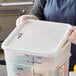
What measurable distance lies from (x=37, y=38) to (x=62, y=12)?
35 cm

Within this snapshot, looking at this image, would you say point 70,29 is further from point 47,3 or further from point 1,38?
point 1,38

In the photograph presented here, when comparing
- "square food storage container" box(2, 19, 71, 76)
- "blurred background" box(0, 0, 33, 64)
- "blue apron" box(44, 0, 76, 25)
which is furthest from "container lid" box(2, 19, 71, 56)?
"blurred background" box(0, 0, 33, 64)

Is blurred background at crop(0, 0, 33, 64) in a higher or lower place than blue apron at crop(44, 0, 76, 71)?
lower

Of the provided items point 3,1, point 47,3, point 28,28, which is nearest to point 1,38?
point 3,1

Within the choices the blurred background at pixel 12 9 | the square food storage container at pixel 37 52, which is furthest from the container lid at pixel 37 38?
the blurred background at pixel 12 9

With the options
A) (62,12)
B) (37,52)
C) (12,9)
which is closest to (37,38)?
(37,52)

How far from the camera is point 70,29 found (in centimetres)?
90

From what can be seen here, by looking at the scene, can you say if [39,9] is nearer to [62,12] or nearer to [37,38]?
[62,12]

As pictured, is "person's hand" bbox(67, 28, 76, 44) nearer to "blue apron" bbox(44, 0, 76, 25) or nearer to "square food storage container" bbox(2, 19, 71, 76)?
"square food storage container" bbox(2, 19, 71, 76)

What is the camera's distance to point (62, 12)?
118 cm

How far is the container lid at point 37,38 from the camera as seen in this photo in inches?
31.6

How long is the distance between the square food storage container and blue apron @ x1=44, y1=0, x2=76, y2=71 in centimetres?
26

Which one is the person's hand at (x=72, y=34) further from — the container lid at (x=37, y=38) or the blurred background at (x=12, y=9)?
the blurred background at (x=12, y=9)

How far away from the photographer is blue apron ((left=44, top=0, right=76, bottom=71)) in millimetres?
1154
